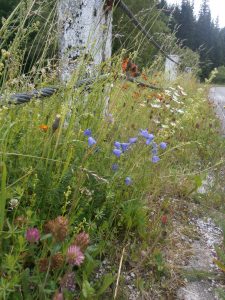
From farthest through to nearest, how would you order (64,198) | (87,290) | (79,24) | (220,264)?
(79,24)
(220,264)
(64,198)
(87,290)

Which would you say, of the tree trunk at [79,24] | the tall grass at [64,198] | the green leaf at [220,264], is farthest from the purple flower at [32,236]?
the tree trunk at [79,24]

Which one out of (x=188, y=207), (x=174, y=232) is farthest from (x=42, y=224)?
(x=188, y=207)

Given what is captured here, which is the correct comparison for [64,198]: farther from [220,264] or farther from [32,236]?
[220,264]

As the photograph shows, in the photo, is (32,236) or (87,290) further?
(87,290)

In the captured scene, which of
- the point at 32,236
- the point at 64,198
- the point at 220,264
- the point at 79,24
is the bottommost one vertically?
the point at 220,264

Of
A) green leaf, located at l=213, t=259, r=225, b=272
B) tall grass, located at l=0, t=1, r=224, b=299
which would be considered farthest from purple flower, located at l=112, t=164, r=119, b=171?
green leaf, located at l=213, t=259, r=225, b=272

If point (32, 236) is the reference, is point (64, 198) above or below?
below

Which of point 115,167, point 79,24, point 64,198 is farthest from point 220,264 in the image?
point 79,24

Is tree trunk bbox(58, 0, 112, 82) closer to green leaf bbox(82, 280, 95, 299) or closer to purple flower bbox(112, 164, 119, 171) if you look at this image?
purple flower bbox(112, 164, 119, 171)

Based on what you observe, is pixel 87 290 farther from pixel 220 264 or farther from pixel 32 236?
pixel 220 264

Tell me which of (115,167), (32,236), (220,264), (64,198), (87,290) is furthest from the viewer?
(115,167)

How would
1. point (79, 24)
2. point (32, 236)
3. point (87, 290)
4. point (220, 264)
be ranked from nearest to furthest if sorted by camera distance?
1. point (32, 236)
2. point (87, 290)
3. point (220, 264)
4. point (79, 24)

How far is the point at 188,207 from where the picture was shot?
7.91ft

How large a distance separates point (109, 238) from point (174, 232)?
506 mm
